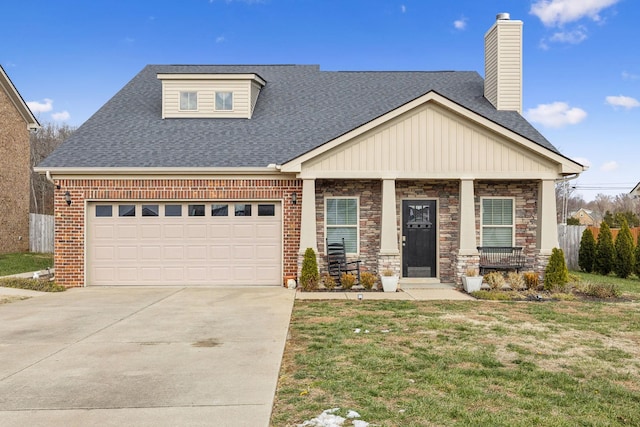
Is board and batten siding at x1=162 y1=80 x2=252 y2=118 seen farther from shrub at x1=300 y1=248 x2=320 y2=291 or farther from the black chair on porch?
shrub at x1=300 y1=248 x2=320 y2=291

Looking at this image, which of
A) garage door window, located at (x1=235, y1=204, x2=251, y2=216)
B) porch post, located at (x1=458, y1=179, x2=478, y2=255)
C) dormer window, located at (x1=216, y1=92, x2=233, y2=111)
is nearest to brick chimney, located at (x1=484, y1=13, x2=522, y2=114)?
porch post, located at (x1=458, y1=179, x2=478, y2=255)

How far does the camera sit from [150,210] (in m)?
13.8

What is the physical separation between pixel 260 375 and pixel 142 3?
2147 centimetres

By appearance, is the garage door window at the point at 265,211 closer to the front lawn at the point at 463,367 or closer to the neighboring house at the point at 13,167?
A: the front lawn at the point at 463,367

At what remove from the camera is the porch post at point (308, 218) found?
13.2 metres

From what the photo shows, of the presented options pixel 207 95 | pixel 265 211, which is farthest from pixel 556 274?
pixel 207 95

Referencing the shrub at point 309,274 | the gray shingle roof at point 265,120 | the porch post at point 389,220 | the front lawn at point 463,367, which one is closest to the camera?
the front lawn at point 463,367

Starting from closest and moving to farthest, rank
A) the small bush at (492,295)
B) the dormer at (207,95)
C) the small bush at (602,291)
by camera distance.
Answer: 1. the small bush at (492,295)
2. the small bush at (602,291)
3. the dormer at (207,95)

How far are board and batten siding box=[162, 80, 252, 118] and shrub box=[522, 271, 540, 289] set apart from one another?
→ 9250 millimetres

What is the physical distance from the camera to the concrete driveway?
4660mm

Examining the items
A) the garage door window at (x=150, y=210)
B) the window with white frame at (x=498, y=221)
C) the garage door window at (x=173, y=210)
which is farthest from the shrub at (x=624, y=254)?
the garage door window at (x=150, y=210)

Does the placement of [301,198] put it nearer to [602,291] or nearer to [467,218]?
[467,218]

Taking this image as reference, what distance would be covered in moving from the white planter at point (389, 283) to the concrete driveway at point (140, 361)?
2827mm

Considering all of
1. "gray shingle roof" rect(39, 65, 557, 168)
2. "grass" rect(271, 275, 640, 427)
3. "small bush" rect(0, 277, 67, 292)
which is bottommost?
"grass" rect(271, 275, 640, 427)
